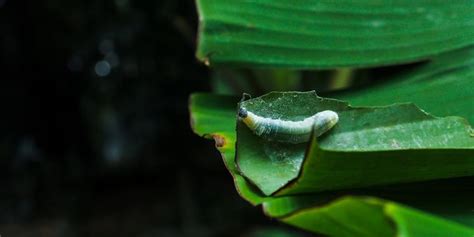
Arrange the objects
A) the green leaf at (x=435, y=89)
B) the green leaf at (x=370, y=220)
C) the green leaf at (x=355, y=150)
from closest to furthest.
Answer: the green leaf at (x=370, y=220) → the green leaf at (x=355, y=150) → the green leaf at (x=435, y=89)

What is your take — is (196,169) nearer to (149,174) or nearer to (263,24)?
(149,174)

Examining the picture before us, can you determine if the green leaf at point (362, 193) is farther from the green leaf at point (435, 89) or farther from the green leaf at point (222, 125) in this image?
the green leaf at point (435, 89)

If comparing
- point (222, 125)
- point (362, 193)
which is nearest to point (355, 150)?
point (362, 193)

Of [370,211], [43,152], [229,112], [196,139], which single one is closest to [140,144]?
[196,139]

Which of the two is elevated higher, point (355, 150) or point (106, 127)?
point (355, 150)

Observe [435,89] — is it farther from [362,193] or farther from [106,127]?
[106,127]

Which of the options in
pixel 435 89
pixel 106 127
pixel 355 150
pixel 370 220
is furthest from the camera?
pixel 106 127

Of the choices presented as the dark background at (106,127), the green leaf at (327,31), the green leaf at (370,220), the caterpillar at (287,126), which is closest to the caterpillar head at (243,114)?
the caterpillar at (287,126)
